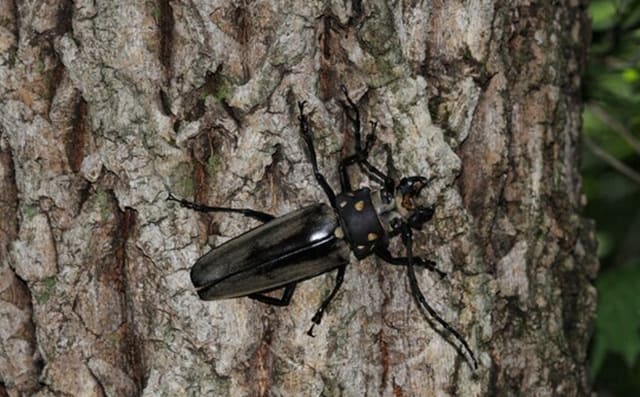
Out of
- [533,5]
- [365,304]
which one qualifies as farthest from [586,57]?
[365,304]

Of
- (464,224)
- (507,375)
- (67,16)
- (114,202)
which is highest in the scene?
(67,16)

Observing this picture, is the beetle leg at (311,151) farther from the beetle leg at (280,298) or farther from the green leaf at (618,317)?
the green leaf at (618,317)

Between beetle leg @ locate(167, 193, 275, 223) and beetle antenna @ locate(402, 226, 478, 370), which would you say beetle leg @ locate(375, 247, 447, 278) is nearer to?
beetle antenna @ locate(402, 226, 478, 370)

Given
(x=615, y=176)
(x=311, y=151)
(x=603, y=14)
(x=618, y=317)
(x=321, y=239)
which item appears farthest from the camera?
(x=615, y=176)

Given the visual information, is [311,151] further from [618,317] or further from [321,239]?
[618,317]

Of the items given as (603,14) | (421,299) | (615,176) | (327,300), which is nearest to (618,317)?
(615,176)

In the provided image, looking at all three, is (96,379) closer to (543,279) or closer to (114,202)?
(114,202)

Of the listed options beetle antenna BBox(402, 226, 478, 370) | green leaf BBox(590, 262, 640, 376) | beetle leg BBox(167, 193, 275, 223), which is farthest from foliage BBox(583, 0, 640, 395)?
beetle leg BBox(167, 193, 275, 223)
